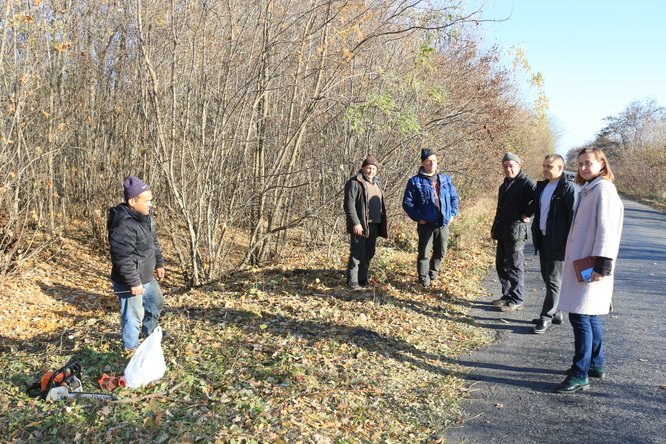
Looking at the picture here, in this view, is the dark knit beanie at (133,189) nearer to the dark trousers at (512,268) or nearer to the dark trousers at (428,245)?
the dark trousers at (428,245)

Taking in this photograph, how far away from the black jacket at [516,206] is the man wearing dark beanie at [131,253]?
4.16 m

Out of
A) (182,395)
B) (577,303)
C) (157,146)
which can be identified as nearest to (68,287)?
(157,146)

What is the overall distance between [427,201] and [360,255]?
1.15m

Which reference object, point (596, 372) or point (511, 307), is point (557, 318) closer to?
point (511, 307)

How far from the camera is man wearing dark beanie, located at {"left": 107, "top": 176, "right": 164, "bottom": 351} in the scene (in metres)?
4.47

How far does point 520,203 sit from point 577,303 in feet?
7.59

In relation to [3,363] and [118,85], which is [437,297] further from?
[118,85]

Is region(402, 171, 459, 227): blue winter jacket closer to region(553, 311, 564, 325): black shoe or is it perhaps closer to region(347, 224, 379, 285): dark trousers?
region(347, 224, 379, 285): dark trousers

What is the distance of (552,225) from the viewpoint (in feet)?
17.0

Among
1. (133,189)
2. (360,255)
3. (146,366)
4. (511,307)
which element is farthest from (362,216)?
(146,366)

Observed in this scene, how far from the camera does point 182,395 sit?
371cm

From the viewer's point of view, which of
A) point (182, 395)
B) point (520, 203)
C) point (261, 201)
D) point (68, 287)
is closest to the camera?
point (182, 395)

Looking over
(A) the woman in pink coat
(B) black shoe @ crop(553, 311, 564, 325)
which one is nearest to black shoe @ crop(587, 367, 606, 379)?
(A) the woman in pink coat

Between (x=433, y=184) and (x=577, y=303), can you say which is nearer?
(x=577, y=303)
